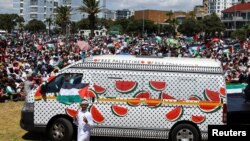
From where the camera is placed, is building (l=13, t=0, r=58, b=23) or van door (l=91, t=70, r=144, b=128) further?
building (l=13, t=0, r=58, b=23)

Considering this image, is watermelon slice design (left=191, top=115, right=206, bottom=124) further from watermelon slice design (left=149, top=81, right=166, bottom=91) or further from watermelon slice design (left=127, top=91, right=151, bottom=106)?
watermelon slice design (left=127, top=91, right=151, bottom=106)

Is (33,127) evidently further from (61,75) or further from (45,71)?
(45,71)

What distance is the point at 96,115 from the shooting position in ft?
34.4

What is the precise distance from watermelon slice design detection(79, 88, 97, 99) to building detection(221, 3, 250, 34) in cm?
11534

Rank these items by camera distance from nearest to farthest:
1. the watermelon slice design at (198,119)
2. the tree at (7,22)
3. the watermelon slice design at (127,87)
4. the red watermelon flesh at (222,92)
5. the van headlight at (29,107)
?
the red watermelon flesh at (222,92), the watermelon slice design at (198,119), the watermelon slice design at (127,87), the van headlight at (29,107), the tree at (7,22)

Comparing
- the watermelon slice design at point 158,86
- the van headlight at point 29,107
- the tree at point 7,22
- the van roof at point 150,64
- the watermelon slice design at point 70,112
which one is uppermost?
the tree at point 7,22

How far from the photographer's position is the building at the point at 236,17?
12390 cm

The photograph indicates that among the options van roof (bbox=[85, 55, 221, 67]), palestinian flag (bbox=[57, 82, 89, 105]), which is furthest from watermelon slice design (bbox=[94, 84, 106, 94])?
van roof (bbox=[85, 55, 221, 67])

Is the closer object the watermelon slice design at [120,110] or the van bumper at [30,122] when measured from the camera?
the watermelon slice design at [120,110]

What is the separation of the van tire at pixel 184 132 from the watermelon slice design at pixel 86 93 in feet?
6.43

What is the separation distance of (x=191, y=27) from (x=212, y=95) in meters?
94.2

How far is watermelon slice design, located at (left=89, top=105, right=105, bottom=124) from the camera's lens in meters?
Result: 10.4

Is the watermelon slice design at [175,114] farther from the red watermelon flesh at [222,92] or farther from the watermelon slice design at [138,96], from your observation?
the red watermelon flesh at [222,92]

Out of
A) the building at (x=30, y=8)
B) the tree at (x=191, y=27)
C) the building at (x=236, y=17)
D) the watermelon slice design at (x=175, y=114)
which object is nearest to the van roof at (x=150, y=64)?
the watermelon slice design at (x=175, y=114)
